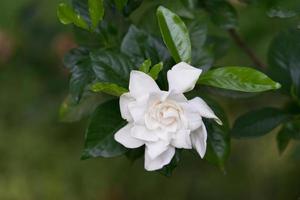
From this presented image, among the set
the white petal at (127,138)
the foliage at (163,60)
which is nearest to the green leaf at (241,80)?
the foliage at (163,60)

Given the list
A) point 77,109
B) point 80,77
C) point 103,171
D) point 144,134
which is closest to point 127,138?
point 144,134

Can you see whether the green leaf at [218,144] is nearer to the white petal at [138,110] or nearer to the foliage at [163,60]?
the foliage at [163,60]

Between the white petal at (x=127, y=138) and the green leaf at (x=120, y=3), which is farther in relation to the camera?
the green leaf at (x=120, y=3)

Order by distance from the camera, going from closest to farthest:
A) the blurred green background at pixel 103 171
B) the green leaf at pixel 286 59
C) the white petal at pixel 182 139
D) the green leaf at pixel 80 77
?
the white petal at pixel 182 139 < the green leaf at pixel 80 77 < the green leaf at pixel 286 59 < the blurred green background at pixel 103 171

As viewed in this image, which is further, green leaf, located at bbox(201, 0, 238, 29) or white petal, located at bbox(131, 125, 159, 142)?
green leaf, located at bbox(201, 0, 238, 29)

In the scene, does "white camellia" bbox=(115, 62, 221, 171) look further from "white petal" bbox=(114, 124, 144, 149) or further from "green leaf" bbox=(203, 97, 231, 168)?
"green leaf" bbox=(203, 97, 231, 168)

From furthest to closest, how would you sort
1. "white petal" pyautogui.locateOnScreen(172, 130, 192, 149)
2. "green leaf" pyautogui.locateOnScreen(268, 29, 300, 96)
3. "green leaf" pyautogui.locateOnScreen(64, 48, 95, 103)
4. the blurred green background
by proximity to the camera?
the blurred green background < "green leaf" pyautogui.locateOnScreen(268, 29, 300, 96) < "green leaf" pyautogui.locateOnScreen(64, 48, 95, 103) < "white petal" pyautogui.locateOnScreen(172, 130, 192, 149)

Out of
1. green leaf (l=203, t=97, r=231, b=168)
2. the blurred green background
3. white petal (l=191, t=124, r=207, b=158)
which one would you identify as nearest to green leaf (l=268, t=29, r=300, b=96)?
green leaf (l=203, t=97, r=231, b=168)

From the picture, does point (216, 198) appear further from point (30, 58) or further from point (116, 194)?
point (30, 58)
